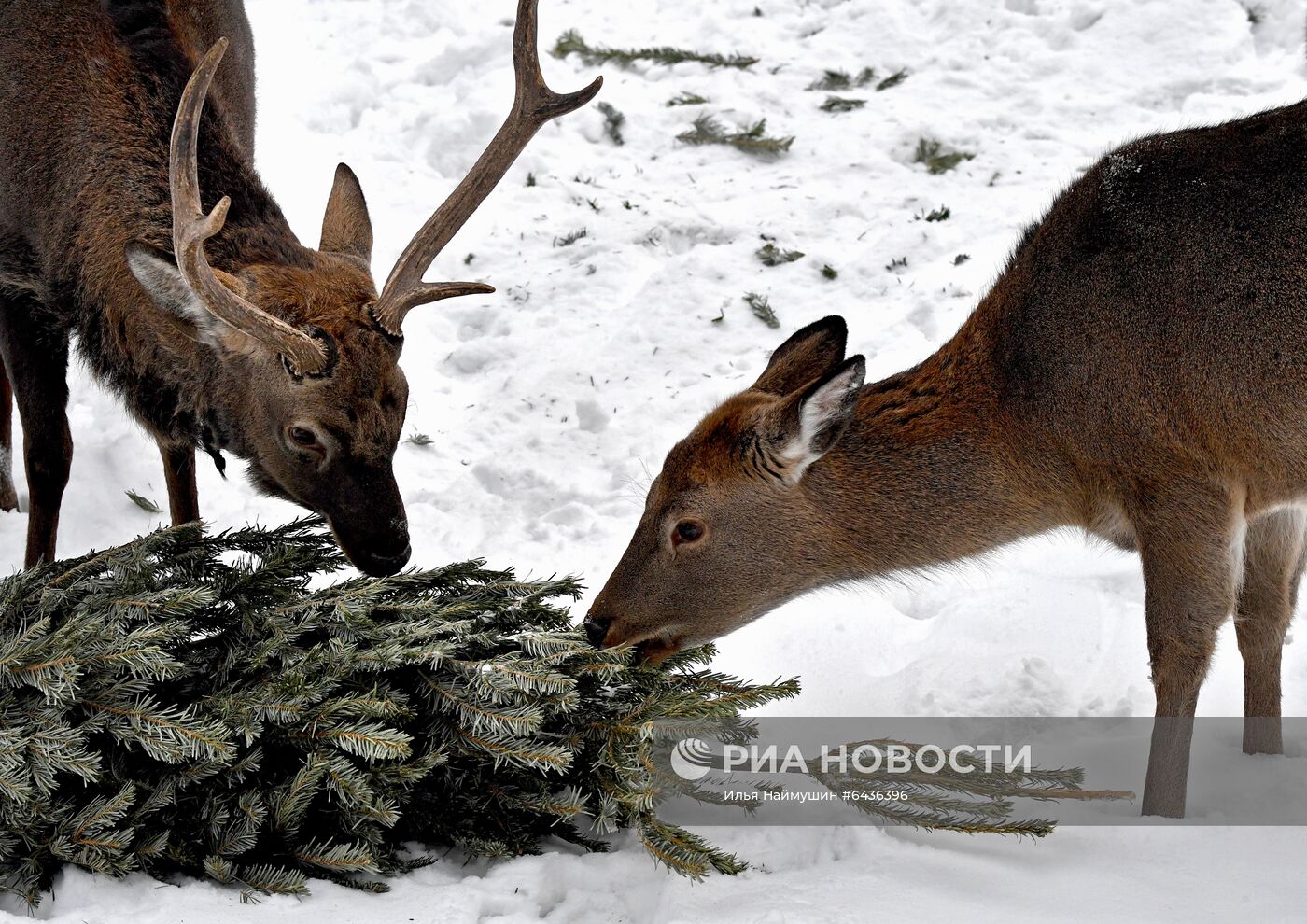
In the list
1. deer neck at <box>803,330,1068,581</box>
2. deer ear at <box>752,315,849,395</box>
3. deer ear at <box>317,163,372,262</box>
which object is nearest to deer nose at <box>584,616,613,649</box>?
deer neck at <box>803,330,1068,581</box>

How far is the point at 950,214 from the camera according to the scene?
28.2 feet

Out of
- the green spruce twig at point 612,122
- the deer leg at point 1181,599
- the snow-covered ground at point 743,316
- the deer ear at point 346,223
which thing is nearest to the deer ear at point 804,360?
the snow-covered ground at point 743,316

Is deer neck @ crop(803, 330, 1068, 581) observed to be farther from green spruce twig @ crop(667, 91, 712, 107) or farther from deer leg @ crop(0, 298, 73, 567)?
green spruce twig @ crop(667, 91, 712, 107)

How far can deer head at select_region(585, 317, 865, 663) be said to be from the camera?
4.58 meters

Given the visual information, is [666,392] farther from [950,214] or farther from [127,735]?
[127,735]

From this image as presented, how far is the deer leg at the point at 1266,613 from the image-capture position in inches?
192

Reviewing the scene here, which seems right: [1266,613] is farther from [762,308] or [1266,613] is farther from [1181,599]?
[762,308]

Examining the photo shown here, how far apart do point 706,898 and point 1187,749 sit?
180 centimetres

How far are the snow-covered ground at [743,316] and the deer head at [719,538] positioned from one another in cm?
65

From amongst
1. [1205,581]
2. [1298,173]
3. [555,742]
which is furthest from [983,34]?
[555,742]

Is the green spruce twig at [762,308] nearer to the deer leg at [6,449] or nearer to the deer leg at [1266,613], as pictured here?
the deer leg at [1266,613]

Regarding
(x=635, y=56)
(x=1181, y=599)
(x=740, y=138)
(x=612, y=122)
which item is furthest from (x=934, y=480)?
(x=635, y=56)

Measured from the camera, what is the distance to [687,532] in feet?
15.3
